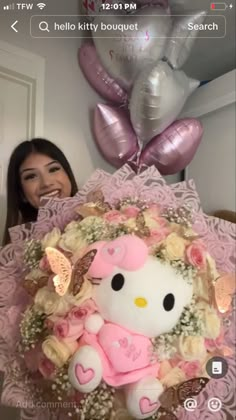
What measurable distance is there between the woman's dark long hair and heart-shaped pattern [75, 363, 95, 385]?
228 millimetres

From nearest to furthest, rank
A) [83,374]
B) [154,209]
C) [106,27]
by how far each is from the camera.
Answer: [83,374]
[154,209]
[106,27]

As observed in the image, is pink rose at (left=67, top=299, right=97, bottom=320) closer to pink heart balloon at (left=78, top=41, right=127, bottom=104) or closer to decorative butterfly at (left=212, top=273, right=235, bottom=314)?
decorative butterfly at (left=212, top=273, right=235, bottom=314)

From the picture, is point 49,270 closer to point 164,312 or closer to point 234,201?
point 164,312

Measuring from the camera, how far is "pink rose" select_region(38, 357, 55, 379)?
576mm

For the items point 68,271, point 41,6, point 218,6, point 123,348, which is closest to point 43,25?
point 41,6

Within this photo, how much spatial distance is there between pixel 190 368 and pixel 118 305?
0.12m

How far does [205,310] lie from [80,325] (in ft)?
0.50

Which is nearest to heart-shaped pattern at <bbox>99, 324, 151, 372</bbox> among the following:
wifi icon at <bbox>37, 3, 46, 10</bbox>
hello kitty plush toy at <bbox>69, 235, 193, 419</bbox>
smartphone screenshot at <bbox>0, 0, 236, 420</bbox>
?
hello kitty plush toy at <bbox>69, 235, 193, 419</bbox>

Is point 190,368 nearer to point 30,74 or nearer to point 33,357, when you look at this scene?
point 33,357

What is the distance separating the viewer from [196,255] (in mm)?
600

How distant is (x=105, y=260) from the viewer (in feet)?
1.91

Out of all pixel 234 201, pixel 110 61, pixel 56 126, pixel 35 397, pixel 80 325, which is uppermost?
pixel 110 61

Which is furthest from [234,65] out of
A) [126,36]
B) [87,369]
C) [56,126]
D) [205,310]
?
[87,369]

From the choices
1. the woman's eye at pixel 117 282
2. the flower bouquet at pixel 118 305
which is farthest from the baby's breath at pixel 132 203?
the woman's eye at pixel 117 282
